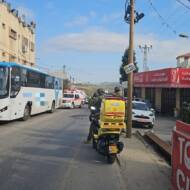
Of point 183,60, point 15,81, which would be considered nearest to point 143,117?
point 15,81

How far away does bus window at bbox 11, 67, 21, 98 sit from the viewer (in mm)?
22625

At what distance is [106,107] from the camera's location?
11.3 metres

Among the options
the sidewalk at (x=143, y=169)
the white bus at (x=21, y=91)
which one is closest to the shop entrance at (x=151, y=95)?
the white bus at (x=21, y=91)

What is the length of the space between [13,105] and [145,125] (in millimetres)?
8624

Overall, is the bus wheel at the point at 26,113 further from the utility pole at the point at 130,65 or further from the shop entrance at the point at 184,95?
the shop entrance at the point at 184,95

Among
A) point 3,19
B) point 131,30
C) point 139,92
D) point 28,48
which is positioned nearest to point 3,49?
point 3,19

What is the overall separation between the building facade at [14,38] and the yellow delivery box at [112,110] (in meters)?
37.6

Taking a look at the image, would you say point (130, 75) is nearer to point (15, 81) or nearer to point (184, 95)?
point (15, 81)

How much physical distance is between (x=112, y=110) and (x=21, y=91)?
13680 millimetres

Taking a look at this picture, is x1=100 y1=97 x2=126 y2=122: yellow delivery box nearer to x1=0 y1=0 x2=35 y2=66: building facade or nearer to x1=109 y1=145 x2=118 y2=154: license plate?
x1=109 y1=145 x2=118 y2=154: license plate

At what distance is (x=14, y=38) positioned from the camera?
2132 inches

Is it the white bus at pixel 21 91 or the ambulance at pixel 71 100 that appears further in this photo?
the ambulance at pixel 71 100

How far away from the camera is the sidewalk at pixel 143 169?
28.6ft

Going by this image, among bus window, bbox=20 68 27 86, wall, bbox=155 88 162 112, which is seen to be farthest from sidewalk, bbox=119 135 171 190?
wall, bbox=155 88 162 112
